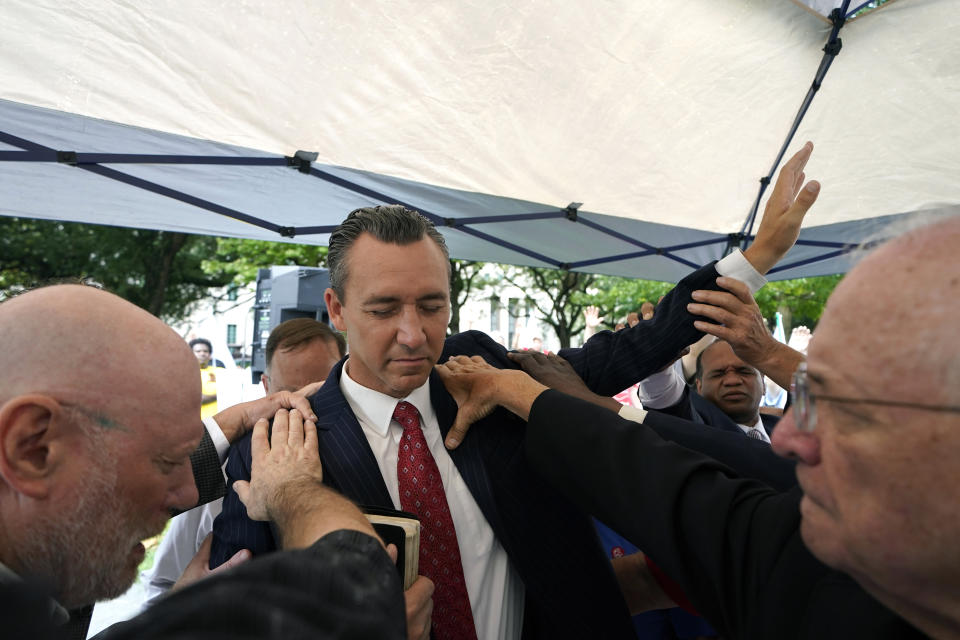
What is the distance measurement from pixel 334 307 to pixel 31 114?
6.46 feet

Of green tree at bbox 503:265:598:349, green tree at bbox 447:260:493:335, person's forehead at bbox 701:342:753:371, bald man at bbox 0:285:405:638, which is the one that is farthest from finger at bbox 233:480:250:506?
green tree at bbox 503:265:598:349

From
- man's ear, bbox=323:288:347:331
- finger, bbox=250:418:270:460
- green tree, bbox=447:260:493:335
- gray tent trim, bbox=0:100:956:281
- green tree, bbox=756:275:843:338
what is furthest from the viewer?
green tree, bbox=756:275:843:338

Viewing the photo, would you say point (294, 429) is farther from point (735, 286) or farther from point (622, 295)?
point (622, 295)

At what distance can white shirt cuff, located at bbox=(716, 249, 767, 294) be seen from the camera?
83.3 inches

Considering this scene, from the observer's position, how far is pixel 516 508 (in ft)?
6.33

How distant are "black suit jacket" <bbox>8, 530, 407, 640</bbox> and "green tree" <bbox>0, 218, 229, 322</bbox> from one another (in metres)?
19.1

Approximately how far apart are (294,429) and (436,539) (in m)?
0.54

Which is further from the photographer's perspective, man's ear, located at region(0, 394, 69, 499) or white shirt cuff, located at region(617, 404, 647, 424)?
white shirt cuff, located at region(617, 404, 647, 424)

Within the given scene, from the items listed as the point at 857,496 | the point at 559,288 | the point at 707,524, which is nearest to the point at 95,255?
the point at 559,288

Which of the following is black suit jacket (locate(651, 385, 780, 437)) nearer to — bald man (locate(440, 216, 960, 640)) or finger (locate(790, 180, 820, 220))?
finger (locate(790, 180, 820, 220))

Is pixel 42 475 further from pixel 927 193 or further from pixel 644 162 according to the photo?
pixel 927 193

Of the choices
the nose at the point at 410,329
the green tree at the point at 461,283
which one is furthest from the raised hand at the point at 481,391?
the green tree at the point at 461,283

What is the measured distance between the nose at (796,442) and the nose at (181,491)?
1228 millimetres

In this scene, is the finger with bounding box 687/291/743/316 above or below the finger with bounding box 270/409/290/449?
above
